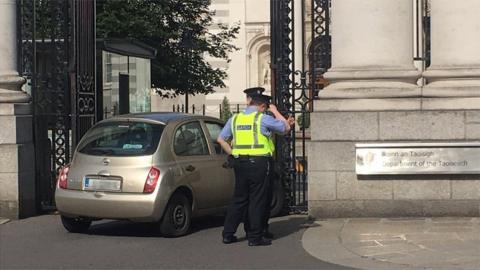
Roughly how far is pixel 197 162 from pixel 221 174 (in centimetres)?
54

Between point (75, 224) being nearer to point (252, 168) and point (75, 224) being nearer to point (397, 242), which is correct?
point (252, 168)

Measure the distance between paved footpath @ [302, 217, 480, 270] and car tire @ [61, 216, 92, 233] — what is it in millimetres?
2940

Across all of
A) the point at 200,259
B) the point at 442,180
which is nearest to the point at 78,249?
the point at 200,259

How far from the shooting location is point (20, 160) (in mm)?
10609

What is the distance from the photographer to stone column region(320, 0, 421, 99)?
10.1 metres

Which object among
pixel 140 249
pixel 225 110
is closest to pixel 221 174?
pixel 140 249

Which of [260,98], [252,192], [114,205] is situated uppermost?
[260,98]

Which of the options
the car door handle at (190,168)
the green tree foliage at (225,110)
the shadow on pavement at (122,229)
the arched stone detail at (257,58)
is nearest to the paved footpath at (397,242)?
the car door handle at (190,168)

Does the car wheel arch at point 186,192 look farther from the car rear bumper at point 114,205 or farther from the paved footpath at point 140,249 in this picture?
the paved footpath at point 140,249

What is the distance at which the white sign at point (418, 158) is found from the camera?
9758 mm

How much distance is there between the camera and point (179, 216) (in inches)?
357

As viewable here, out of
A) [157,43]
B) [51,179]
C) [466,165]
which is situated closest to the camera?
[466,165]

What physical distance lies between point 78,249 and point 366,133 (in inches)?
167

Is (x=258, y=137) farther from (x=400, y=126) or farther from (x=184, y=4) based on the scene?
(x=184, y=4)
